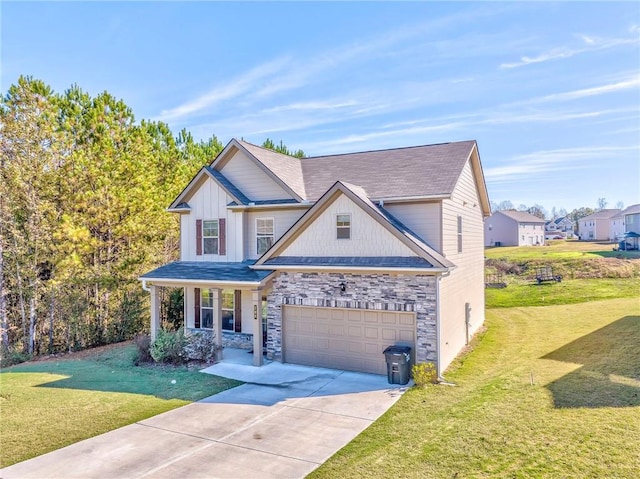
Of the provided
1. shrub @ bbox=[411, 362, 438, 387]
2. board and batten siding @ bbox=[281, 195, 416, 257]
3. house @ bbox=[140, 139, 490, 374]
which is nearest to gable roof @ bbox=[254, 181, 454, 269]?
house @ bbox=[140, 139, 490, 374]

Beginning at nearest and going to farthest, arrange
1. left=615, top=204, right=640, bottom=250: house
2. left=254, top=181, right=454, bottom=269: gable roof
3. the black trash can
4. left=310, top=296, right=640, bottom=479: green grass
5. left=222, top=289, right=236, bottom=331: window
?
1. left=310, top=296, right=640, bottom=479: green grass
2. the black trash can
3. left=254, top=181, right=454, bottom=269: gable roof
4. left=222, top=289, right=236, bottom=331: window
5. left=615, top=204, right=640, bottom=250: house

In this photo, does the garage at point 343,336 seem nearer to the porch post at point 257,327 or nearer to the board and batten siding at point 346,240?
the porch post at point 257,327

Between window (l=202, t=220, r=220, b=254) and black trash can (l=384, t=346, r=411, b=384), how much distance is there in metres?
8.81

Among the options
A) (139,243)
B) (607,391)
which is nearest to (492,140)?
(607,391)

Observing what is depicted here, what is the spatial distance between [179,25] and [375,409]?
48.3 ft

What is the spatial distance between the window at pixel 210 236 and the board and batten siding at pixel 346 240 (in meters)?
4.29

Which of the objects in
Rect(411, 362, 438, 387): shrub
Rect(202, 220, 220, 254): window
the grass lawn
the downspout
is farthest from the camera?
Rect(202, 220, 220, 254): window

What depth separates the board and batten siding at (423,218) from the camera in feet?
44.8

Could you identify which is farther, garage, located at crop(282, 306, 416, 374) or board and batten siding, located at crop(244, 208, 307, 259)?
board and batten siding, located at crop(244, 208, 307, 259)

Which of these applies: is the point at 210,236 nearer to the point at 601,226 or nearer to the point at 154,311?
the point at 154,311

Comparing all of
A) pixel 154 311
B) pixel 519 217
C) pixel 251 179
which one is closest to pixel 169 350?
pixel 154 311

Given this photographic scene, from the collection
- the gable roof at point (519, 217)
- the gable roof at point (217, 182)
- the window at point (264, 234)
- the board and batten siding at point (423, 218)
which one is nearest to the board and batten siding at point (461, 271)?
the board and batten siding at point (423, 218)

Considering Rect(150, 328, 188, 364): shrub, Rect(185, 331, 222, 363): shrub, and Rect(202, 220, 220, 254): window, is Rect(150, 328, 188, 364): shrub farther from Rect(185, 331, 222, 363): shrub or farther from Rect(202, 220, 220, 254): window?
Rect(202, 220, 220, 254): window

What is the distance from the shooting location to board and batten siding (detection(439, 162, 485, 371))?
13.4 meters
